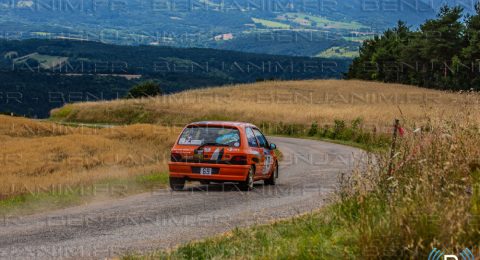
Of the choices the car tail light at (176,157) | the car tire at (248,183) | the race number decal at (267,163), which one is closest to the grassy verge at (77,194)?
the car tail light at (176,157)

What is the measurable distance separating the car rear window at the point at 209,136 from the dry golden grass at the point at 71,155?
324cm

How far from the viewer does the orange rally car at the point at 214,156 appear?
17.0 meters

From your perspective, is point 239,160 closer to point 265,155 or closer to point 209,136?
point 209,136

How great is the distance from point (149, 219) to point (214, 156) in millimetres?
4591

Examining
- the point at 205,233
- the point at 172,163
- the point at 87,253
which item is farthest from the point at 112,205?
the point at 87,253

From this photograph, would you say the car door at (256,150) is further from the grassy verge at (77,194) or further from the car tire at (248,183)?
the grassy verge at (77,194)

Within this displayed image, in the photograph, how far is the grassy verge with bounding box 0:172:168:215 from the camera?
14.5 metres

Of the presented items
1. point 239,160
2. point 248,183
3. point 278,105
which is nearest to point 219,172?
point 239,160

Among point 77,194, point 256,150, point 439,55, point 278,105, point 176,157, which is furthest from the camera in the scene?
point 439,55

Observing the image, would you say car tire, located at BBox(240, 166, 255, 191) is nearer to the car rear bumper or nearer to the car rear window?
the car rear bumper

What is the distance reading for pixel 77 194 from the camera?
53.5 ft

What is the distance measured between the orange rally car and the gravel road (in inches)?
15.0

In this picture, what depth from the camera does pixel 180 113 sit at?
6606 centimetres

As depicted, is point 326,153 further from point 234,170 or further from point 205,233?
point 205,233
